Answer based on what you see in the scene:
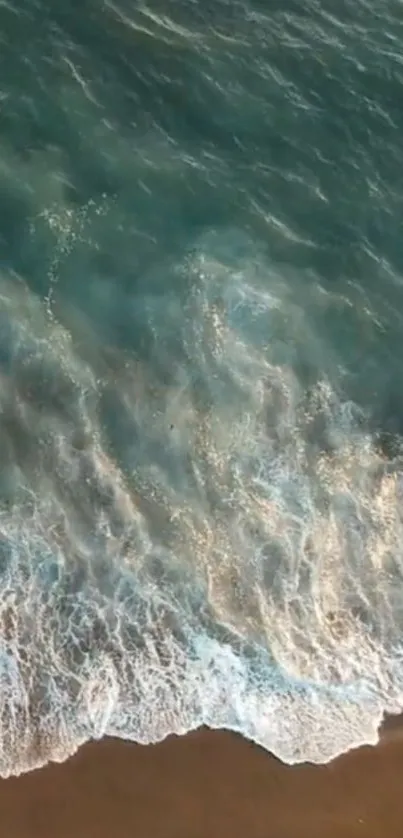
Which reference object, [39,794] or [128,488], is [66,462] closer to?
[128,488]

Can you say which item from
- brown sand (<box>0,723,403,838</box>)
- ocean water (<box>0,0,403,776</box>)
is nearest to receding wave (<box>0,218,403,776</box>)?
ocean water (<box>0,0,403,776</box>)

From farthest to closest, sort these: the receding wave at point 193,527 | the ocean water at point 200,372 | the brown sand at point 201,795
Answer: the ocean water at point 200,372 < the receding wave at point 193,527 < the brown sand at point 201,795

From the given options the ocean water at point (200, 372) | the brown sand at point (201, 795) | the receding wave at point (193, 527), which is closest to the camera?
the brown sand at point (201, 795)

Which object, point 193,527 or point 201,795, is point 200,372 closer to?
point 193,527

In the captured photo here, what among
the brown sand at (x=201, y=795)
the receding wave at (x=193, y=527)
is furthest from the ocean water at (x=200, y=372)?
the brown sand at (x=201, y=795)

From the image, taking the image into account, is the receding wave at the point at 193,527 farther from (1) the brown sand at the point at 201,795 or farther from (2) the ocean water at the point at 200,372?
(1) the brown sand at the point at 201,795

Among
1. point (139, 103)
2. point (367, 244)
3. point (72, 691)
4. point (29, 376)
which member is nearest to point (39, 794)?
point (72, 691)
